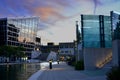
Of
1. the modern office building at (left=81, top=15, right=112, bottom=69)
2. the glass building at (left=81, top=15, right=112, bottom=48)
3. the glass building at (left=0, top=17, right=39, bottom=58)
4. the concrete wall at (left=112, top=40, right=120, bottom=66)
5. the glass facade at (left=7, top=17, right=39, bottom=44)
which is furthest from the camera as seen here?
the glass facade at (left=7, top=17, right=39, bottom=44)

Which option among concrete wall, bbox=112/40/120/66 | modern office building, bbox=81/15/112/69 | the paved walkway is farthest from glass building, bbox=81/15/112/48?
concrete wall, bbox=112/40/120/66

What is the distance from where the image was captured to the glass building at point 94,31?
138 ft

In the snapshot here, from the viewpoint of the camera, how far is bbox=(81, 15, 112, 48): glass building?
4197 cm

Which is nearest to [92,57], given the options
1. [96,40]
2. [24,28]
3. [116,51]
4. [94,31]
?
[96,40]

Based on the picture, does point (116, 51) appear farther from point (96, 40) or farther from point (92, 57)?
point (96, 40)

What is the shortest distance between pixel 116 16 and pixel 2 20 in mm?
106421

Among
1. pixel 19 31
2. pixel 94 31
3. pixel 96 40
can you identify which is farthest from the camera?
pixel 19 31

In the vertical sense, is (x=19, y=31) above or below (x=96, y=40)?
above

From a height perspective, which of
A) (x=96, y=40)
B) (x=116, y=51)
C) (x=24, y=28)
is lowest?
(x=116, y=51)

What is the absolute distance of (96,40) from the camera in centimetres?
4275

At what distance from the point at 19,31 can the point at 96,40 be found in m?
112

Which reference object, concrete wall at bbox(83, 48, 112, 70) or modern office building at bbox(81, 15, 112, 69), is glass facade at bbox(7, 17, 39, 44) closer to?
modern office building at bbox(81, 15, 112, 69)

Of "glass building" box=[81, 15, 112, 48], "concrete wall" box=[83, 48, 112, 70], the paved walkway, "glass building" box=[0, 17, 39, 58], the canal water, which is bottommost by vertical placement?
the canal water

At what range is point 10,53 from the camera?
114m
